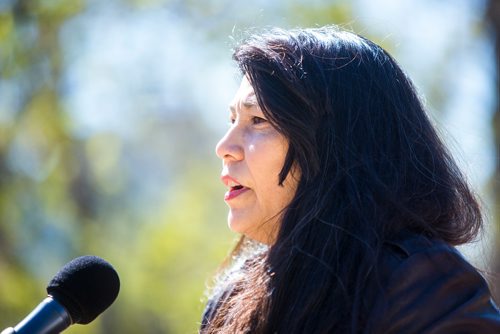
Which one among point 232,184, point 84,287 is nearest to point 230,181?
point 232,184

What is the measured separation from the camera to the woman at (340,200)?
2326 mm

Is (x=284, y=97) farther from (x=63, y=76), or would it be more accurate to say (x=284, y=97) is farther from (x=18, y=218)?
(x=18, y=218)

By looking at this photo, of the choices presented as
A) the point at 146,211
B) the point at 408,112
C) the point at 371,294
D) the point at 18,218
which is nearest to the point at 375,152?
the point at 408,112

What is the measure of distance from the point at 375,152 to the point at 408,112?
7.8 inches

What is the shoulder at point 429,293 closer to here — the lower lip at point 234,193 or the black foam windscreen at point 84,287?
the lower lip at point 234,193

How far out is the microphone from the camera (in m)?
1.96

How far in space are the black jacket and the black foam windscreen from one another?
0.70 meters

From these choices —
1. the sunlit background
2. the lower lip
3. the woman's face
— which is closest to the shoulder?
the woman's face

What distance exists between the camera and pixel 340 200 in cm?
256

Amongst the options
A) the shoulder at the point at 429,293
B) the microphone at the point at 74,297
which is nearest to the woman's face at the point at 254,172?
the shoulder at the point at 429,293

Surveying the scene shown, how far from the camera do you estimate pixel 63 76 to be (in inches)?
466

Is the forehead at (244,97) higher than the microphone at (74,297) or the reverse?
higher

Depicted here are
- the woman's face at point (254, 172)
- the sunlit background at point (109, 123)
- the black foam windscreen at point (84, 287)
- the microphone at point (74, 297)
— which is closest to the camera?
the microphone at point (74, 297)

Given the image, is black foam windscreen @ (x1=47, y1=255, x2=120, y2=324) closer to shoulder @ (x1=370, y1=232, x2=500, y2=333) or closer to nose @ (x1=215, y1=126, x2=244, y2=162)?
nose @ (x1=215, y1=126, x2=244, y2=162)
